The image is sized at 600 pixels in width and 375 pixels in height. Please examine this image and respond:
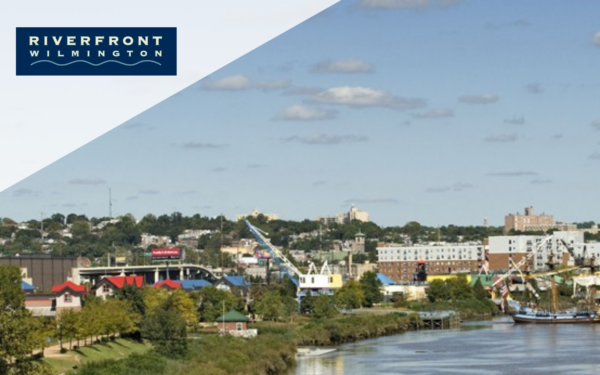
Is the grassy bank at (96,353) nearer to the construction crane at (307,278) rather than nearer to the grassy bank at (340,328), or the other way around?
the grassy bank at (340,328)

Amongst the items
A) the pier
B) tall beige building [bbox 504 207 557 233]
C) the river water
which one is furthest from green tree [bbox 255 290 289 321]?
tall beige building [bbox 504 207 557 233]

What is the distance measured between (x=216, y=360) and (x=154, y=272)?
3727 cm

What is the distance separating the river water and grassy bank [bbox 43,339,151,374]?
3391 millimetres

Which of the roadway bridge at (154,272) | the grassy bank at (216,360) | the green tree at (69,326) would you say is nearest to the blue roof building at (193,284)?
Result: the roadway bridge at (154,272)

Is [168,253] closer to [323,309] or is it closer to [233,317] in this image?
[323,309]

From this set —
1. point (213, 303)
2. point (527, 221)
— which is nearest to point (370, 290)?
point (213, 303)

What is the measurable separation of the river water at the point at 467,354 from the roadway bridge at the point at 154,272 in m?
18.2

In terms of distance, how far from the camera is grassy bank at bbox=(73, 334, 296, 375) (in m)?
20.0

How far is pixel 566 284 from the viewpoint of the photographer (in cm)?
6750

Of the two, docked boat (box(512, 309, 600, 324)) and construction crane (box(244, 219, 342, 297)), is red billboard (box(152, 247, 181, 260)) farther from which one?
docked boat (box(512, 309, 600, 324))

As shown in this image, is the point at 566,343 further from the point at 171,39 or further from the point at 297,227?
the point at 297,227

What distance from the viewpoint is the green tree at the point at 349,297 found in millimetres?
46844

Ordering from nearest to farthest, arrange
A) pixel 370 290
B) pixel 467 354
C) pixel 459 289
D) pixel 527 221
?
pixel 467 354
pixel 370 290
pixel 459 289
pixel 527 221

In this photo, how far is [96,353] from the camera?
22.8 meters
